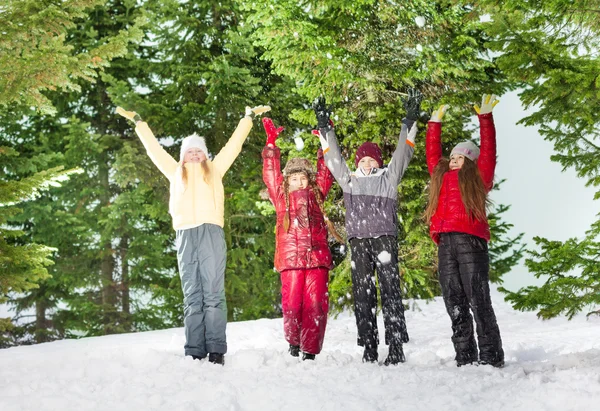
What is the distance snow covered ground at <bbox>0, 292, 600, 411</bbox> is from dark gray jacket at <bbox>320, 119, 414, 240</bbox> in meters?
1.30

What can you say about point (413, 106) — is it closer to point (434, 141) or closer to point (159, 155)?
point (434, 141)

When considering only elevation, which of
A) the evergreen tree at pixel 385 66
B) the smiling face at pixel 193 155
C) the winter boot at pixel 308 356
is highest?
the evergreen tree at pixel 385 66

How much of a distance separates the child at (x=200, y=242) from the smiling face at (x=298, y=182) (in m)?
0.78

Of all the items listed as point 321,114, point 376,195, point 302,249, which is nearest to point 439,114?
point 376,195

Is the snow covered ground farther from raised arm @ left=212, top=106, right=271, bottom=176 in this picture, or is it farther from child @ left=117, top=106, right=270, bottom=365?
raised arm @ left=212, top=106, right=271, bottom=176

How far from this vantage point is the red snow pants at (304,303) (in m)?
6.75

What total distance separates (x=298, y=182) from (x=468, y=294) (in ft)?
7.25

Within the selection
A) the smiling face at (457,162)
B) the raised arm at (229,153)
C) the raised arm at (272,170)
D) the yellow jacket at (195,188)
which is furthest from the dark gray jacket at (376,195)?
the yellow jacket at (195,188)

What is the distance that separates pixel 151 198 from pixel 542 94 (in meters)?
12.2

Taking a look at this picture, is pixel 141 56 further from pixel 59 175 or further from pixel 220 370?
pixel 220 370

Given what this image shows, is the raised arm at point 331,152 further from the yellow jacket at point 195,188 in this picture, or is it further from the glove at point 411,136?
the yellow jacket at point 195,188

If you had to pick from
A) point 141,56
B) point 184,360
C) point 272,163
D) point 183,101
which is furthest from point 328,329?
point 141,56

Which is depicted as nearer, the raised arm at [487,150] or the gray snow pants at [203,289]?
the gray snow pants at [203,289]

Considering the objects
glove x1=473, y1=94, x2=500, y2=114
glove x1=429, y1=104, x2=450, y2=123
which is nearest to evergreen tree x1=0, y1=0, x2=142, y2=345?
glove x1=429, y1=104, x2=450, y2=123
